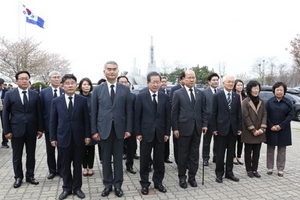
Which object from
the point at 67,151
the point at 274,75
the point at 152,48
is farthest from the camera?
the point at 274,75

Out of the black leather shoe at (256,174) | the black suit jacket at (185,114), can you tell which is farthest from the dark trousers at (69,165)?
the black leather shoe at (256,174)

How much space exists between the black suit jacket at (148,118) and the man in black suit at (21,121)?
185cm

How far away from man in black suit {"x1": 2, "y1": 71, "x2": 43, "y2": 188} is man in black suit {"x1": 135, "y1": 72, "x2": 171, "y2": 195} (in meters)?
1.89

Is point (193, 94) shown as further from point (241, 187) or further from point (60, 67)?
point (60, 67)

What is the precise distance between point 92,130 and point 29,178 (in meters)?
1.67

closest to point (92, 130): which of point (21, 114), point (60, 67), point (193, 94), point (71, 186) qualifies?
point (71, 186)

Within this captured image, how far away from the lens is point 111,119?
4.31 metres

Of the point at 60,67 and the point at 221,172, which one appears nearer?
the point at 221,172

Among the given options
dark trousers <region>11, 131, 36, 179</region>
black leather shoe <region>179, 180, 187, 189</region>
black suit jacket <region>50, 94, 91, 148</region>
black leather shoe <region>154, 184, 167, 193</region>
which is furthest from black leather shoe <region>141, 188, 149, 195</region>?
dark trousers <region>11, 131, 36, 179</region>

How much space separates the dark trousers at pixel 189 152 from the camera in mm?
4797

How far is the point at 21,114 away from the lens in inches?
189

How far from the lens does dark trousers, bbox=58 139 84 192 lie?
431 cm

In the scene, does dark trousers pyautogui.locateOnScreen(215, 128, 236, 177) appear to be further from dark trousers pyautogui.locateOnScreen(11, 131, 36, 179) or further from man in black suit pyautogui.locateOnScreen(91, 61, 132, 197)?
dark trousers pyautogui.locateOnScreen(11, 131, 36, 179)

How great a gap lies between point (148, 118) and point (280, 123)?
2.80m
